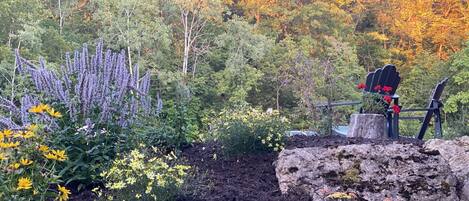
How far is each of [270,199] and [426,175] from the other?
0.97 meters

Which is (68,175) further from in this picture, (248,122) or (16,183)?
(248,122)

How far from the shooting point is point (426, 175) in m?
3.18

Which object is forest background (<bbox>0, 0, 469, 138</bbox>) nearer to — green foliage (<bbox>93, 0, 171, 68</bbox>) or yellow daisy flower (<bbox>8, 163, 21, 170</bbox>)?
green foliage (<bbox>93, 0, 171, 68</bbox>)

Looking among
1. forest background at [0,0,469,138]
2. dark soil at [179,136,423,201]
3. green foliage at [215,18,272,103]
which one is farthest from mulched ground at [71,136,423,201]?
green foliage at [215,18,272,103]

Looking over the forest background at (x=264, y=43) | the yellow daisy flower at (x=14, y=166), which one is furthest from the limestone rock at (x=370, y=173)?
the forest background at (x=264, y=43)

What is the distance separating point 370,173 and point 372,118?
89.1 inches

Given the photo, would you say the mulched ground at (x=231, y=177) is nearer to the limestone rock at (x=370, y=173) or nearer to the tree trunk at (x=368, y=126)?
the limestone rock at (x=370, y=173)

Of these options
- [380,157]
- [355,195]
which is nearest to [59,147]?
[355,195]

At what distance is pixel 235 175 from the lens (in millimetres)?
3586

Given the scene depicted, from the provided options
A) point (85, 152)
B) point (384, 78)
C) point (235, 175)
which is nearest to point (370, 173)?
point (235, 175)

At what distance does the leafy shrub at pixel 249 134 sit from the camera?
398 centimetres

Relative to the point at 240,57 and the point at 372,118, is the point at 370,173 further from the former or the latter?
the point at 240,57

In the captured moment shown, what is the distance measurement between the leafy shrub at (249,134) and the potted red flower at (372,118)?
144 centimetres

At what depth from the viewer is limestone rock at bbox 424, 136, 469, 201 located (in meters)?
3.38
